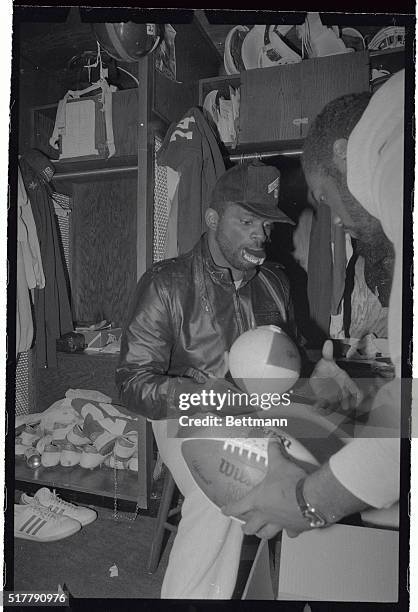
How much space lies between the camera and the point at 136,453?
1.69 metres

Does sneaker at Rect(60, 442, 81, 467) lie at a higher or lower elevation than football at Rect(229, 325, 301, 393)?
lower

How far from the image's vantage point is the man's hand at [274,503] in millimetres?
1264

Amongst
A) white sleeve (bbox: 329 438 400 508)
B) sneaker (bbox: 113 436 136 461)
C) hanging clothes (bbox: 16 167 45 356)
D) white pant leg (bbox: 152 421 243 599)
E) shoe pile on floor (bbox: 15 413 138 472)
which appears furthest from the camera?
sneaker (bbox: 113 436 136 461)

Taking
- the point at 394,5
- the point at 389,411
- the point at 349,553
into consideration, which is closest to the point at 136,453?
the point at 349,553

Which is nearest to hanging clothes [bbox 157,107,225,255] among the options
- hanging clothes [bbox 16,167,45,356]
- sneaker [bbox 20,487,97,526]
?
hanging clothes [bbox 16,167,45,356]

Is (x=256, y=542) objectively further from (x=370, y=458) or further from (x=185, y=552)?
(x=370, y=458)

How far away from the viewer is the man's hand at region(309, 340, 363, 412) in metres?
1.43

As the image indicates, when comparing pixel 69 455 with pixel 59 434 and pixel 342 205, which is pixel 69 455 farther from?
pixel 342 205

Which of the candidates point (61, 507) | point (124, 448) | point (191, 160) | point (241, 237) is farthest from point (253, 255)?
point (61, 507)

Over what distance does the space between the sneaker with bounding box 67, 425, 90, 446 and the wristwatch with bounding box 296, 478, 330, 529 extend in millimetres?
739

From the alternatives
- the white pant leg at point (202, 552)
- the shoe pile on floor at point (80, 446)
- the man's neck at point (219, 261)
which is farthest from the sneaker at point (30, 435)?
the man's neck at point (219, 261)

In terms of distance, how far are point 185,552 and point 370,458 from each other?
582 millimetres

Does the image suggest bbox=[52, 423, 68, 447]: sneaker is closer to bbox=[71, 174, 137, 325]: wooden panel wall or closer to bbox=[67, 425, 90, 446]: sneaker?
bbox=[67, 425, 90, 446]: sneaker

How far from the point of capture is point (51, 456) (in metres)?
1.63
